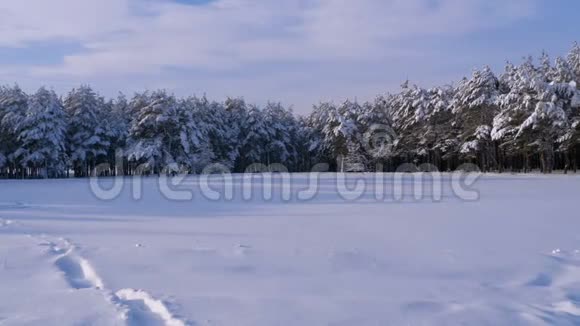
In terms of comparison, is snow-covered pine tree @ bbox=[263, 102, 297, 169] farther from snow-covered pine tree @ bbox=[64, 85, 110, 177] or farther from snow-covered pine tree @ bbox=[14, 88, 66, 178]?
snow-covered pine tree @ bbox=[14, 88, 66, 178]

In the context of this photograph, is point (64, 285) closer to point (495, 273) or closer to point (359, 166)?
point (495, 273)

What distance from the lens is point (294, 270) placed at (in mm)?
5402

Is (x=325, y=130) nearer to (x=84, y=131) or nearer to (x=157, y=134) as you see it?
(x=157, y=134)

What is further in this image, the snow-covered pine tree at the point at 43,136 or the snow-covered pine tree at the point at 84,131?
the snow-covered pine tree at the point at 84,131

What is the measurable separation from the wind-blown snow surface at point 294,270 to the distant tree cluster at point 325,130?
89.1ft

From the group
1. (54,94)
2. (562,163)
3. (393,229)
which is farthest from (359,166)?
(393,229)

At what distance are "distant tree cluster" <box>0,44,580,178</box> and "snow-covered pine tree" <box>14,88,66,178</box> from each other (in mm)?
89

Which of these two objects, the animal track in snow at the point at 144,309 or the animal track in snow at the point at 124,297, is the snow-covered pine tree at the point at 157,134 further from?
the animal track in snow at the point at 144,309

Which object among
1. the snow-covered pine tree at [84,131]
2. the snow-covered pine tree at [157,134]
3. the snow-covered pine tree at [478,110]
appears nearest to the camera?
the snow-covered pine tree at [478,110]

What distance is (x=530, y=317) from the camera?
12.5ft
